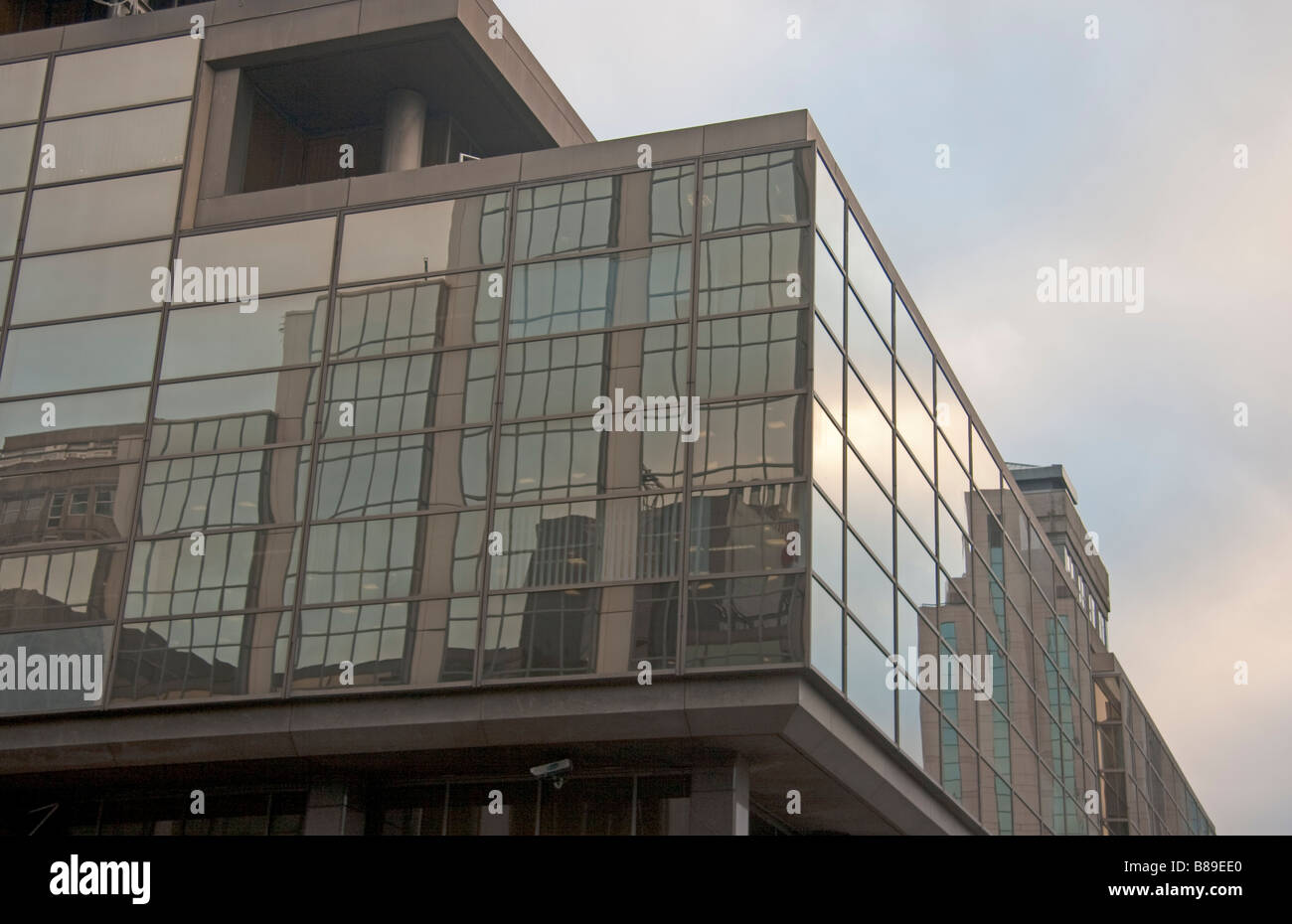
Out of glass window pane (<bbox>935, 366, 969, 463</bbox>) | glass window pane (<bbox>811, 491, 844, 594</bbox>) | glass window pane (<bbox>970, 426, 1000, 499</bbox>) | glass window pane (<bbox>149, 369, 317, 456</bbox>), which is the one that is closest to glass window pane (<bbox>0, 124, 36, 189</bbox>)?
glass window pane (<bbox>149, 369, 317, 456</bbox>)

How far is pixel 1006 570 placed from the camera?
133 ft

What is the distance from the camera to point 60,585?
30422mm

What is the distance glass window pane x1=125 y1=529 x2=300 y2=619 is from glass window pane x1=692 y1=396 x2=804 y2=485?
25.2ft

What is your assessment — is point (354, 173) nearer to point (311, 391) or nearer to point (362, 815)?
point (311, 391)

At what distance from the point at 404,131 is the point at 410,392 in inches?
275

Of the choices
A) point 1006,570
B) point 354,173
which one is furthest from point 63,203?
point 1006,570

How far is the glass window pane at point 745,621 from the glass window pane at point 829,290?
5.22 metres

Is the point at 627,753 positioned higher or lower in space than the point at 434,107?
lower

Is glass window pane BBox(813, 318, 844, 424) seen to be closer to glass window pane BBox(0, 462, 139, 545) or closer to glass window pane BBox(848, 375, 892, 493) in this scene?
glass window pane BBox(848, 375, 892, 493)

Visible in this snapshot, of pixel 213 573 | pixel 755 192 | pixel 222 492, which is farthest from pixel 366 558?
pixel 755 192

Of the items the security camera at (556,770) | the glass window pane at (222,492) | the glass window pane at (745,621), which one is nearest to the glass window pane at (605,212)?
the glass window pane at (222,492)

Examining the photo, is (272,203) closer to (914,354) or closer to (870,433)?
(870,433)
